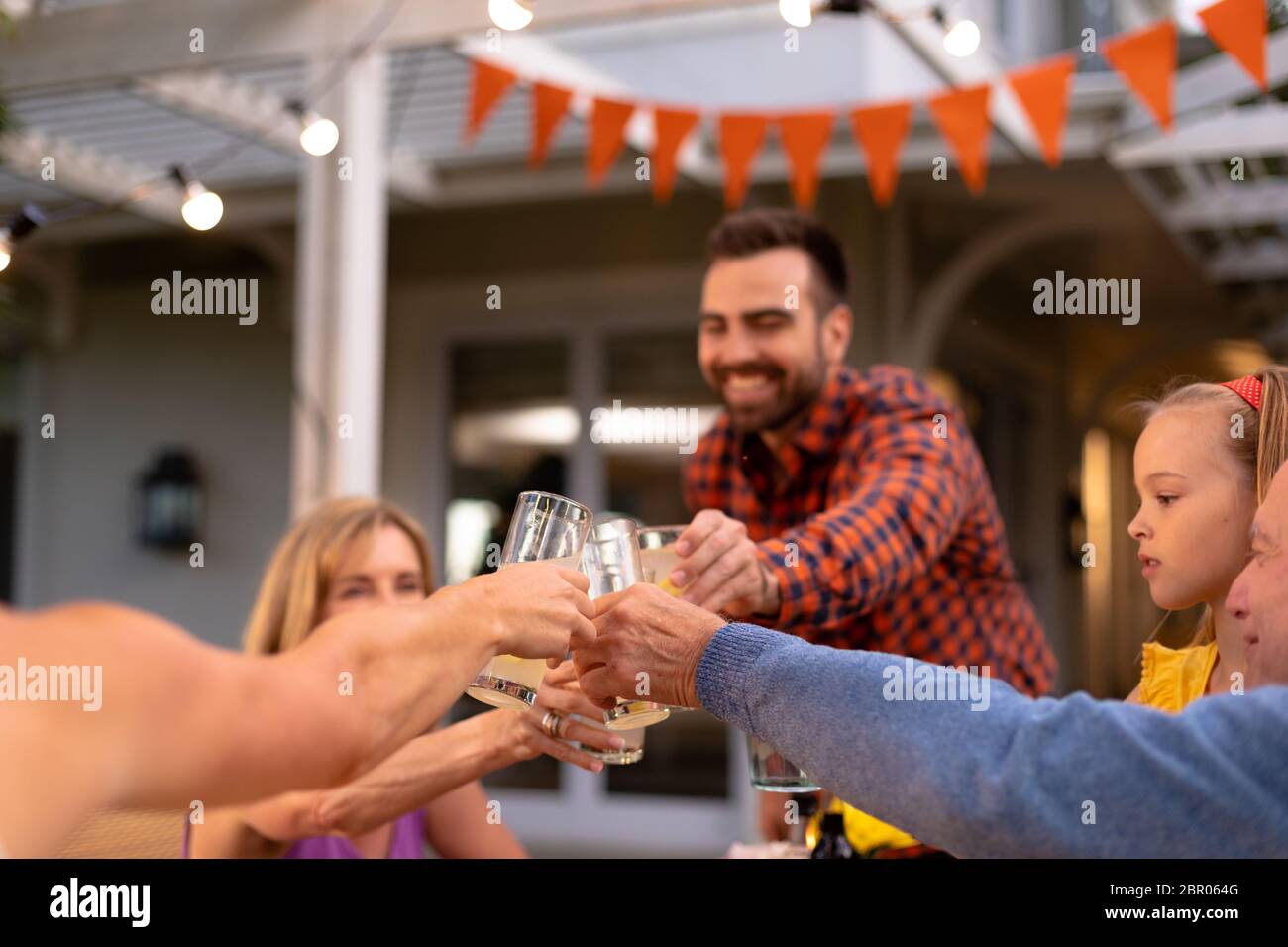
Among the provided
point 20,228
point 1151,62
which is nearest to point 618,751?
point 20,228

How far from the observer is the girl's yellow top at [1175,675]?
143 cm

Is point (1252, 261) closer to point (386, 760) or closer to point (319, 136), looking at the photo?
point (319, 136)

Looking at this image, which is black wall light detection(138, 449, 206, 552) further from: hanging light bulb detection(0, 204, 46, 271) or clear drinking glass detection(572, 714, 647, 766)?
clear drinking glass detection(572, 714, 647, 766)

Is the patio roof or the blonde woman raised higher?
the patio roof

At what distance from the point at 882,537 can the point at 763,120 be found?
2.09 metres

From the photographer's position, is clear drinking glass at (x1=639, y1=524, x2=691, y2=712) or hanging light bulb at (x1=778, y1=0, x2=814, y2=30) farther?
hanging light bulb at (x1=778, y1=0, x2=814, y2=30)

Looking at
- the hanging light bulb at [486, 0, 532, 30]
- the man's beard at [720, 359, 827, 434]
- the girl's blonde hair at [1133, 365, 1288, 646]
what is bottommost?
the girl's blonde hair at [1133, 365, 1288, 646]

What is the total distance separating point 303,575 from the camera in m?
2.18

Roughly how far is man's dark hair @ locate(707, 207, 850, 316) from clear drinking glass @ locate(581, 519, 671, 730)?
0.86m

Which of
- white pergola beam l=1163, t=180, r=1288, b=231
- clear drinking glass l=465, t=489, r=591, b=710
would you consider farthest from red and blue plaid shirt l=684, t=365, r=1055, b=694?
white pergola beam l=1163, t=180, r=1288, b=231

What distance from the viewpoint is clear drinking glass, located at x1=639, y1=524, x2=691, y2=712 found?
5.07 feet

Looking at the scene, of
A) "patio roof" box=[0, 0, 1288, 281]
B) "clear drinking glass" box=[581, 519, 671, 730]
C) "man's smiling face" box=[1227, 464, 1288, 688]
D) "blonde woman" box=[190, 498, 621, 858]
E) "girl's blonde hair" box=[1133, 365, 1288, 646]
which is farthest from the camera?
"patio roof" box=[0, 0, 1288, 281]

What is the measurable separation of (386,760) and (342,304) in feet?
6.74

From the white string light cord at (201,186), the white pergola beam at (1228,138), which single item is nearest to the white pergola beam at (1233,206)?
the white pergola beam at (1228,138)
